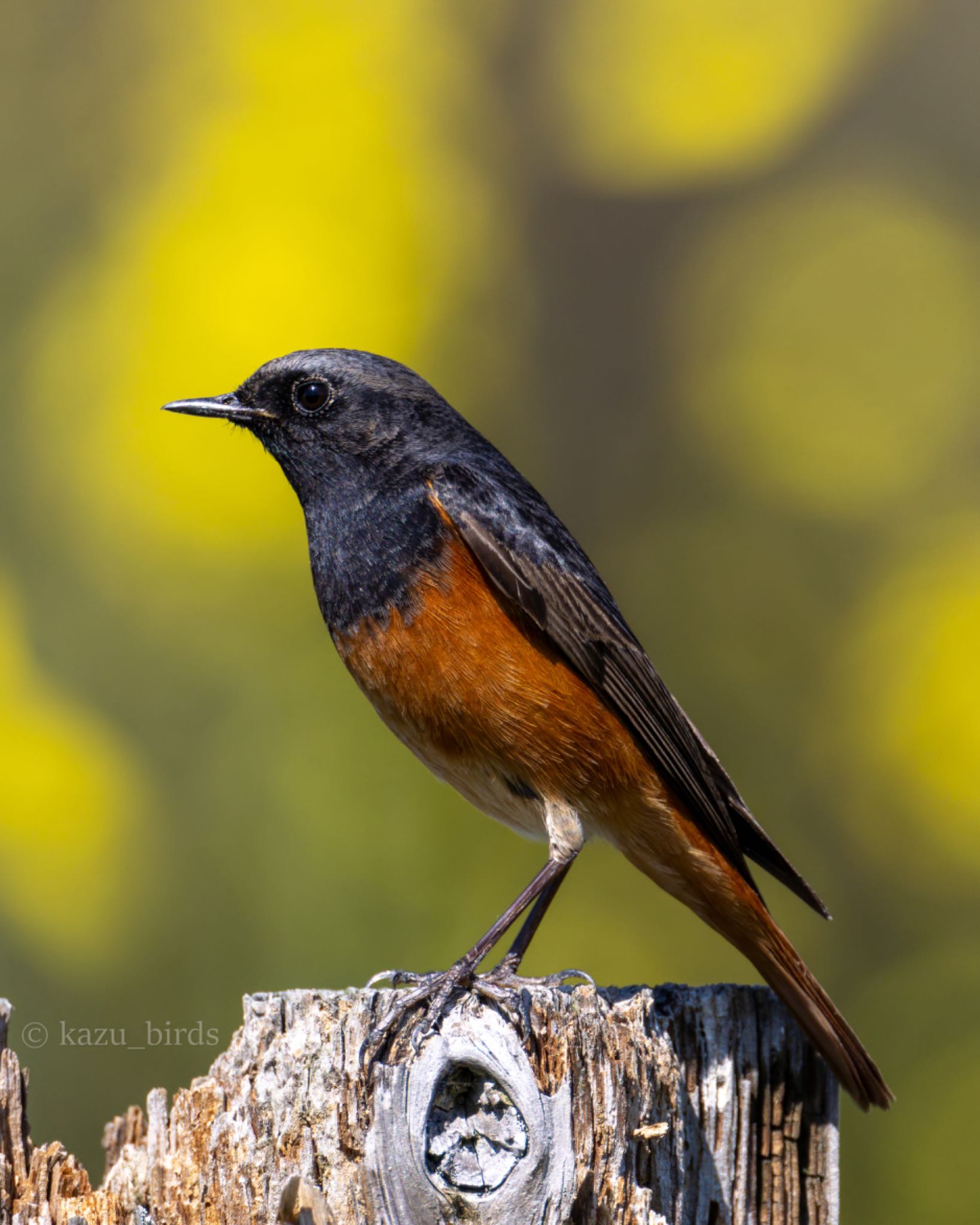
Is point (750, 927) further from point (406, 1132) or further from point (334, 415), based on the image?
point (334, 415)

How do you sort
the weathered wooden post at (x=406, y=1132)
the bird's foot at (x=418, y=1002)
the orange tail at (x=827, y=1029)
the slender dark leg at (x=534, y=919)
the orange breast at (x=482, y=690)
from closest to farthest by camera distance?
1. the weathered wooden post at (x=406, y=1132)
2. the bird's foot at (x=418, y=1002)
3. the orange tail at (x=827, y=1029)
4. the orange breast at (x=482, y=690)
5. the slender dark leg at (x=534, y=919)

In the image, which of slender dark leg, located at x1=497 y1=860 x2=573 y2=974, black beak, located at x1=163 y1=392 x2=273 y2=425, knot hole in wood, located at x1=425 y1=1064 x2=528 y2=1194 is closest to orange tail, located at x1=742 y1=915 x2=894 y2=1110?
slender dark leg, located at x1=497 y1=860 x2=573 y2=974

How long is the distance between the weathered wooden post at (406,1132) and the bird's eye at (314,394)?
191 centimetres

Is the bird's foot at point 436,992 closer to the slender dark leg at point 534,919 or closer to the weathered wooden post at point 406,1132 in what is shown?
the weathered wooden post at point 406,1132

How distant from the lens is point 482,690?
3.79 meters

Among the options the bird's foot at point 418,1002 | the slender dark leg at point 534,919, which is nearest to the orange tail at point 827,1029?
the slender dark leg at point 534,919

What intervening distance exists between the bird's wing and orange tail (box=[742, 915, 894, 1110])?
233 mm

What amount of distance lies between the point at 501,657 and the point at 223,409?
4.16 feet

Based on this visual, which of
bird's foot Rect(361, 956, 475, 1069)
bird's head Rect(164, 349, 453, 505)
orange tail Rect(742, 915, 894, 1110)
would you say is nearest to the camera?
bird's foot Rect(361, 956, 475, 1069)

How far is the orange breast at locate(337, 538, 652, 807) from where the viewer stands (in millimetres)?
3799

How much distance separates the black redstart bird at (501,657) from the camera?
381 cm

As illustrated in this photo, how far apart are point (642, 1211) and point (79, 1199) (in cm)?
119

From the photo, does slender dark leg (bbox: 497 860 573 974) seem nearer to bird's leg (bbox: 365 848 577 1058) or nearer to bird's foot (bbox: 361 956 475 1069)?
bird's leg (bbox: 365 848 577 1058)

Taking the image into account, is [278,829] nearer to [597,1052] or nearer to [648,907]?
[648,907]
